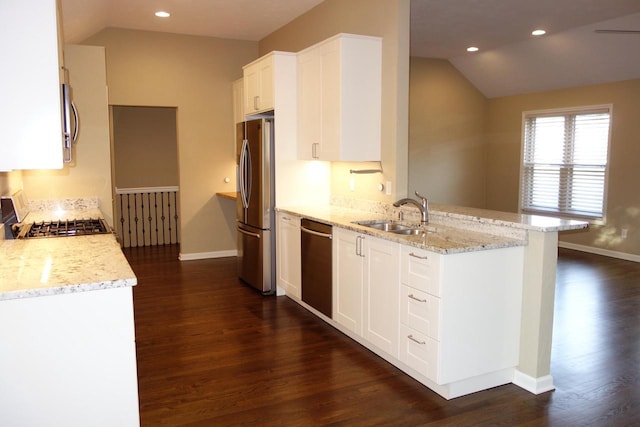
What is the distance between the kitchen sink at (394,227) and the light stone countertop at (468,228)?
6cm

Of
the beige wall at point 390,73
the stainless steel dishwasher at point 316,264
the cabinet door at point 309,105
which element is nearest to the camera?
the beige wall at point 390,73

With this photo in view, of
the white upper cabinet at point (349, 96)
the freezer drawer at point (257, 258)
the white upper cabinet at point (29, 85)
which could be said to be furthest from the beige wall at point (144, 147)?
the white upper cabinet at point (29, 85)

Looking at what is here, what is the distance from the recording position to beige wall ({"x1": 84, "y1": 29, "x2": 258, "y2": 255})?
20.9ft

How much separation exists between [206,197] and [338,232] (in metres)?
3.48

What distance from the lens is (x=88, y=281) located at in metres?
2.08

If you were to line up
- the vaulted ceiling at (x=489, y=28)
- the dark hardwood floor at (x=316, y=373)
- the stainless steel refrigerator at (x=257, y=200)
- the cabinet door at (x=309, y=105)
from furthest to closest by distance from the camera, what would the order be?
the vaulted ceiling at (x=489, y=28) → the stainless steel refrigerator at (x=257, y=200) → the cabinet door at (x=309, y=105) → the dark hardwood floor at (x=316, y=373)

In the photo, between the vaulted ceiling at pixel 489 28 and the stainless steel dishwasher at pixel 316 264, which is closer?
the stainless steel dishwasher at pixel 316 264

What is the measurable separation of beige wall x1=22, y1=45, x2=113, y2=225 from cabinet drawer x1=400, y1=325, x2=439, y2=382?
317 centimetres

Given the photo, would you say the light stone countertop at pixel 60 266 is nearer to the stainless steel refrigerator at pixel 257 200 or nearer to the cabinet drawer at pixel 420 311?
the cabinet drawer at pixel 420 311

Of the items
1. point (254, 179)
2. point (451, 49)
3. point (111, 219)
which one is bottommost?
point (111, 219)

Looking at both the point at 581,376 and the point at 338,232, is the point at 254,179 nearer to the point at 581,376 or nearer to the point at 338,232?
the point at 338,232

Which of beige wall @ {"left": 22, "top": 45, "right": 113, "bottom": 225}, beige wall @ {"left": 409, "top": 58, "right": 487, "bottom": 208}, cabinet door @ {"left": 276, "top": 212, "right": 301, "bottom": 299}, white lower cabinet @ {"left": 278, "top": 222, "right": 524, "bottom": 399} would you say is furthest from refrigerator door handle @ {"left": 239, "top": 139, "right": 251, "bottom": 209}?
beige wall @ {"left": 409, "top": 58, "right": 487, "bottom": 208}

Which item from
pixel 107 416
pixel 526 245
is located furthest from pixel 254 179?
pixel 107 416

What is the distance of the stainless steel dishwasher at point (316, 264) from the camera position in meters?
4.18
